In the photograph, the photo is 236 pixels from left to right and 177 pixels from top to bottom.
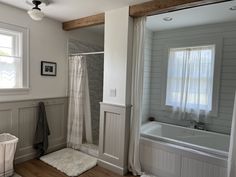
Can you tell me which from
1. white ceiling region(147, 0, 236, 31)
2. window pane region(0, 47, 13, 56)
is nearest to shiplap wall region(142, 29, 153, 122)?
white ceiling region(147, 0, 236, 31)

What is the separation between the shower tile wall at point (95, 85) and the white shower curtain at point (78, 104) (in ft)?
0.82

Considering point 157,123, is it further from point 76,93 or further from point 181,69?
point 76,93

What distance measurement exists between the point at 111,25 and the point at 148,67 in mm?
1402

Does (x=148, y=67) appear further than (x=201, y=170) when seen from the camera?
Yes

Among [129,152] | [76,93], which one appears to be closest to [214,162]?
[129,152]

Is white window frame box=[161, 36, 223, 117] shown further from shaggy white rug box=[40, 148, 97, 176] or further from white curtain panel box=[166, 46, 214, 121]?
shaggy white rug box=[40, 148, 97, 176]

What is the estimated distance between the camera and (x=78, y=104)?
3.30 m

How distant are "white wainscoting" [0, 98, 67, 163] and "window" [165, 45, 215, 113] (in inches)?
83.8

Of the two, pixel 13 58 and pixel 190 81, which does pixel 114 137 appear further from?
pixel 13 58

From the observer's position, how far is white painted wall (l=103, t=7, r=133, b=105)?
252 centimetres

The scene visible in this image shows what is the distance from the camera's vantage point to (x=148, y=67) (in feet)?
12.3

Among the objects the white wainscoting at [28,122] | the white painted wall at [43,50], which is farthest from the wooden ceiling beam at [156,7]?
the white wainscoting at [28,122]

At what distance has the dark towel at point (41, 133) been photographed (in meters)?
2.96

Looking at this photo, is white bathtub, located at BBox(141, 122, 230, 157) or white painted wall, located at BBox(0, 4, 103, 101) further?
white bathtub, located at BBox(141, 122, 230, 157)
